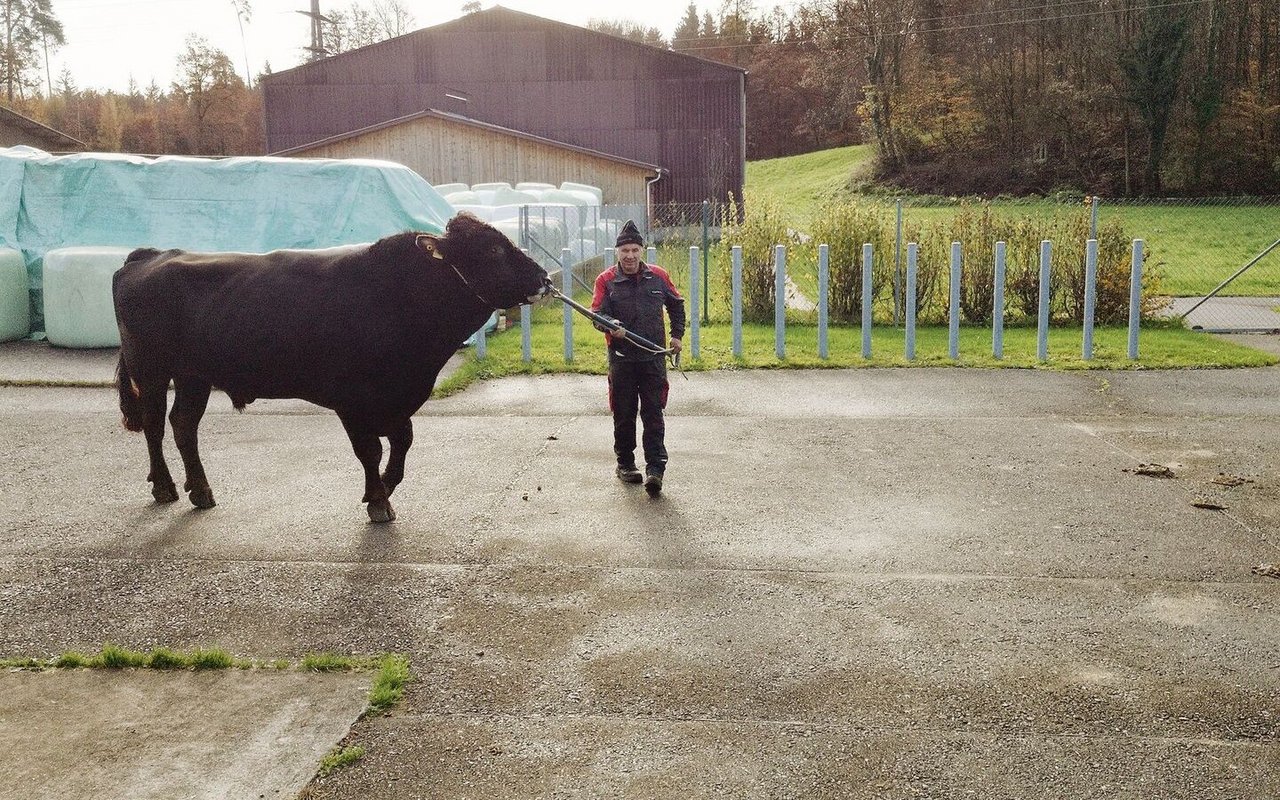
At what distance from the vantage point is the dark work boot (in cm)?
816

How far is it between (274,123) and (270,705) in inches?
1519

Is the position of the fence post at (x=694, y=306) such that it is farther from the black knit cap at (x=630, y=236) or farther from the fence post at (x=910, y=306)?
the black knit cap at (x=630, y=236)

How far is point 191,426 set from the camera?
7.71 m

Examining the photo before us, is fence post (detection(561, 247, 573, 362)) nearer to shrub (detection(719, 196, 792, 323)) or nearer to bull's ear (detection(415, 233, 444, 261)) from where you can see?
shrub (detection(719, 196, 792, 323))

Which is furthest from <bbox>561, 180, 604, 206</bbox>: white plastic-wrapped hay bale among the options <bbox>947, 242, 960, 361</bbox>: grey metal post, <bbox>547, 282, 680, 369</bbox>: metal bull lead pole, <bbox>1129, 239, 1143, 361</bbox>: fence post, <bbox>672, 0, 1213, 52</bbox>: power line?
<bbox>547, 282, 680, 369</bbox>: metal bull lead pole

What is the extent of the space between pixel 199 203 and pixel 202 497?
33.0ft

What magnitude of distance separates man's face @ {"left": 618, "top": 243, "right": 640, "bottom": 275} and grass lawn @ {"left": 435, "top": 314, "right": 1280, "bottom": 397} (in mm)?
4182

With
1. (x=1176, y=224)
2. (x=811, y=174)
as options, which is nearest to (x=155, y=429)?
(x=1176, y=224)

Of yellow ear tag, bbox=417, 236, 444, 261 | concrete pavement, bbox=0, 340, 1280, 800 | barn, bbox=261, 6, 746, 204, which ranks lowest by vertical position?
concrete pavement, bbox=0, 340, 1280, 800

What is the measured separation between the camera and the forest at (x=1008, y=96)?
4209 cm

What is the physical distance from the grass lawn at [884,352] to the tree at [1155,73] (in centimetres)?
2872

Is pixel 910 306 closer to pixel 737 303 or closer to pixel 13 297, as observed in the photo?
pixel 737 303

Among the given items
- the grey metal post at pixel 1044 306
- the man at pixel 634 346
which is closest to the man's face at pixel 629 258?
the man at pixel 634 346

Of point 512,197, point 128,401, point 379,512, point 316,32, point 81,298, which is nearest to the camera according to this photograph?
point 379,512
